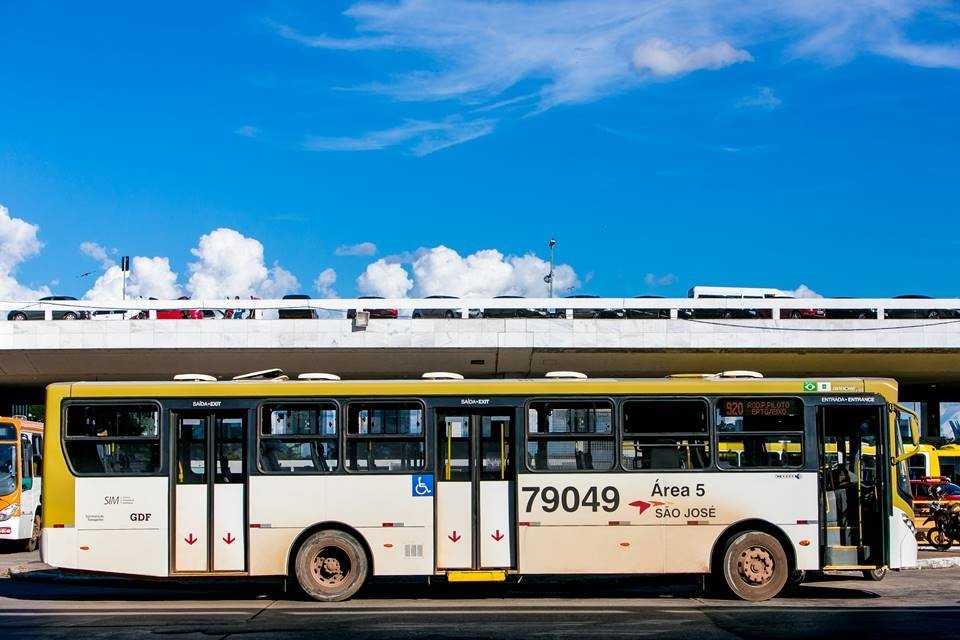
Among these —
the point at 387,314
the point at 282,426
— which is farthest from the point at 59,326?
the point at 282,426

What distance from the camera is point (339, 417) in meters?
14.3

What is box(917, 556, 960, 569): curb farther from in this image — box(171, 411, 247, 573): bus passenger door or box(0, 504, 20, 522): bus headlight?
box(0, 504, 20, 522): bus headlight

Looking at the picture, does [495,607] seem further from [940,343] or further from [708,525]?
[940,343]

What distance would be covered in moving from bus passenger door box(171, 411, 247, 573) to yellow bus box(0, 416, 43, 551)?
401 inches

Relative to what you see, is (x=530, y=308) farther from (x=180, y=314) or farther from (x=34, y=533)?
(x=34, y=533)

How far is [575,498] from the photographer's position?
14227 mm

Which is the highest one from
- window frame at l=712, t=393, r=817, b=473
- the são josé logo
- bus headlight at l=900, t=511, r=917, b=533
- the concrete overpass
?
the concrete overpass

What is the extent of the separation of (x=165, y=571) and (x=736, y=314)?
25.7 meters

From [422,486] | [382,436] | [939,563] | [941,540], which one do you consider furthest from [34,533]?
[941,540]

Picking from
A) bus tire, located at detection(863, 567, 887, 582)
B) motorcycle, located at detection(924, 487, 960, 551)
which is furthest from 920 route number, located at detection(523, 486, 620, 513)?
motorcycle, located at detection(924, 487, 960, 551)

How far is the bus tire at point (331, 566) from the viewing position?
46.4 feet

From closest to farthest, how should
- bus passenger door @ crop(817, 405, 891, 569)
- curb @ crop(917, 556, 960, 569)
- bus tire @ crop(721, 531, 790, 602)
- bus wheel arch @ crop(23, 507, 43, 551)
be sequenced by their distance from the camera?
bus tire @ crop(721, 531, 790, 602), bus passenger door @ crop(817, 405, 891, 569), curb @ crop(917, 556, 960, 569), bus wheel arch @ crop(23, 507, 43, 551)

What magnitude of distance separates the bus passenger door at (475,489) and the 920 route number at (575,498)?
346mm

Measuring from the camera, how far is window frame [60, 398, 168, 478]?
1438 cm
